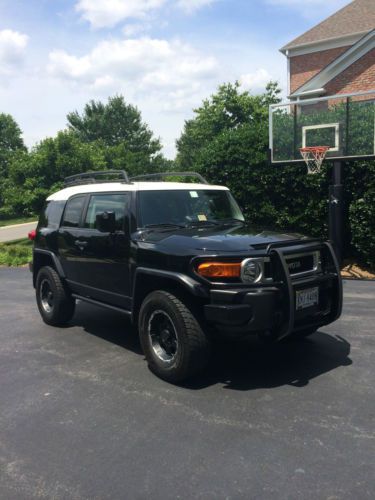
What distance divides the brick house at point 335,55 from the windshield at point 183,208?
1444 centimetres

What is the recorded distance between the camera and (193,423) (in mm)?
3512

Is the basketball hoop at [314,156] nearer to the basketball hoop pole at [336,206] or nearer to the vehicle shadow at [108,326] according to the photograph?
the basketball hoop pole at [336,206]

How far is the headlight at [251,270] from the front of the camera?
3.94m

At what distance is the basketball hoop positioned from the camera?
31.2 ft

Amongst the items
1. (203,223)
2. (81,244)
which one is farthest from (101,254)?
(203,223)

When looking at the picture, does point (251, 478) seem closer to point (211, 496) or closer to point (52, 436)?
point (211, 496)

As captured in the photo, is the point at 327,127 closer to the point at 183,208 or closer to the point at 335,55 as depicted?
the point at 183,208

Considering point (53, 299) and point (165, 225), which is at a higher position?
point (165, 225)

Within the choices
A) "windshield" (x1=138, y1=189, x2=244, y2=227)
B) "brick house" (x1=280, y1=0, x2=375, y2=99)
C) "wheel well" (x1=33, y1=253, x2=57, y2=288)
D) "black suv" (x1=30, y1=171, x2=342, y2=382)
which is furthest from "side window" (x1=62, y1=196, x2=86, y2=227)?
"brick house" (x1=280, y1=0, x2=375, y2=99)

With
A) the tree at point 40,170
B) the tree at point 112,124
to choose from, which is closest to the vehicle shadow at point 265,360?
the tree at point 40,170

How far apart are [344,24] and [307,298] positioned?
26202mm

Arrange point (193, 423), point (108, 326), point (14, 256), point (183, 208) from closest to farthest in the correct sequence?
point (193, 423), point (183, 208), point (108, 326), point (14, 256)

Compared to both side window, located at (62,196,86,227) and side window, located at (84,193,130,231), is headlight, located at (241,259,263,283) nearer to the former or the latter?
side window, located at (84,193,130,231)

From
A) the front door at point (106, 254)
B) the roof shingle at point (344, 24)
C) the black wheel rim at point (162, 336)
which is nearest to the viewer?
the black wheel rim at point (162, 336)
